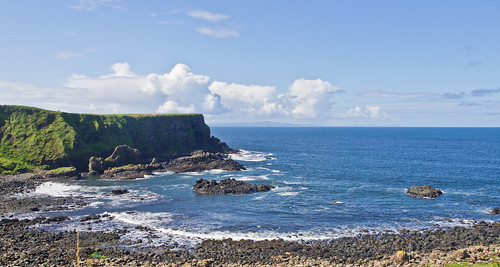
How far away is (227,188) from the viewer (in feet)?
254

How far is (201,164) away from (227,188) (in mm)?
34315

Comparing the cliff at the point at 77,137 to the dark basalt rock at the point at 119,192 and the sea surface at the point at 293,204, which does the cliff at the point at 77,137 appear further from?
the dark basalt rock at the point at 119,192

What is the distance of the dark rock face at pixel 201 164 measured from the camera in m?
105

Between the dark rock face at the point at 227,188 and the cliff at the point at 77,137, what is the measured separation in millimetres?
41616

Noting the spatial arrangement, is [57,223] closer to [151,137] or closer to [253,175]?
[253,175]

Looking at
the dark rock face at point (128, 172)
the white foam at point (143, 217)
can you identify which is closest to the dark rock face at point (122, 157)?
the dark rock face at point (128, 172)

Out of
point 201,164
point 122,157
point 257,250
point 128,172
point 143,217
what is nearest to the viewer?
point 257,250

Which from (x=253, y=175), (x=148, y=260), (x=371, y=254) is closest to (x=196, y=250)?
(x=148, y=260)

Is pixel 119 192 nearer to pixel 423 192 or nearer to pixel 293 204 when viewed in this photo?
pixel 293 204

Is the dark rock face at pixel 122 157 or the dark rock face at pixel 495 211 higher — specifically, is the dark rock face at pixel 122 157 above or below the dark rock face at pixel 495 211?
above

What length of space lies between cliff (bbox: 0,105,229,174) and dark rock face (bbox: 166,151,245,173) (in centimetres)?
909

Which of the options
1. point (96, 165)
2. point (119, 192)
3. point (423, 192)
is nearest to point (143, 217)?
point (119, 192)

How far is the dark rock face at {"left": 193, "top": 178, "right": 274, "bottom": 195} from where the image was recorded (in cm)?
7600

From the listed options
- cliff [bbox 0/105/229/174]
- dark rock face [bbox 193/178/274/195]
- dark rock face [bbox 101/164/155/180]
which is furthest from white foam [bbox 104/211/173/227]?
cliff [bbox 0/105/229/174]
